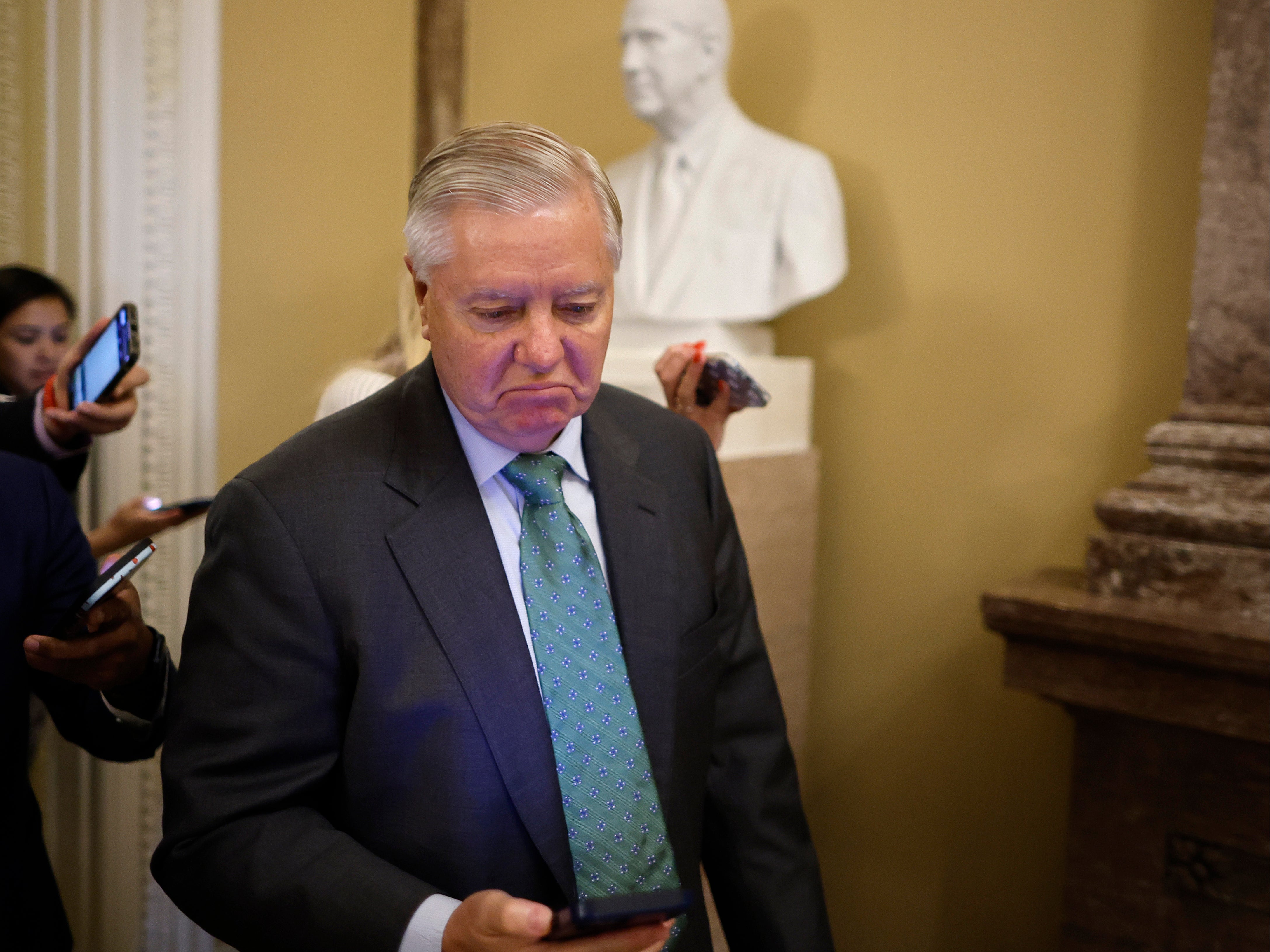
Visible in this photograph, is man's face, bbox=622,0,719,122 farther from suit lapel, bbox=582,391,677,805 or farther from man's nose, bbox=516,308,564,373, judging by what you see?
man's nose, bbox=516,308,564,373

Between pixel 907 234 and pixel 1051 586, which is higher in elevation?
pixel 907 234

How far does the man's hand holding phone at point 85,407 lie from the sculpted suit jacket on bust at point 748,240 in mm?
1345

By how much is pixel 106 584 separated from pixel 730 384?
1.10 meters

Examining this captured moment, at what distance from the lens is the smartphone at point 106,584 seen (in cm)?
112

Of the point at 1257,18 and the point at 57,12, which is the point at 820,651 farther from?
the point at 57,12

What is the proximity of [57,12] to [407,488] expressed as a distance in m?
2.01

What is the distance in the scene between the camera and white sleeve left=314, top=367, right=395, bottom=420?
5.94ft

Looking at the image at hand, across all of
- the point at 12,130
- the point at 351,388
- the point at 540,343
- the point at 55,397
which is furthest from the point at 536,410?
the point at 12,130

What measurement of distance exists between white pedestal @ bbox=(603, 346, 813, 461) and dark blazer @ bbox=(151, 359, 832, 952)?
1.18m

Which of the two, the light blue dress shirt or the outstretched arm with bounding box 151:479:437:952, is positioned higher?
the light blue dress shirt

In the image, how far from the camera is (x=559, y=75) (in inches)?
139

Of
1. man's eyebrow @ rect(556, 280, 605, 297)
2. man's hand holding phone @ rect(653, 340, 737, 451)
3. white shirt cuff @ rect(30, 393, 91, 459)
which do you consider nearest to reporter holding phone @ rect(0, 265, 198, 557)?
white shirt cuff @ rect(30, 393, 91, 459)

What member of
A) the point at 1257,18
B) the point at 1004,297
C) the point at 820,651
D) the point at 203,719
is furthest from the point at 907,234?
the point at 203,719

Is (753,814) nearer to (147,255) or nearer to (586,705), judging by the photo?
(586,705)
